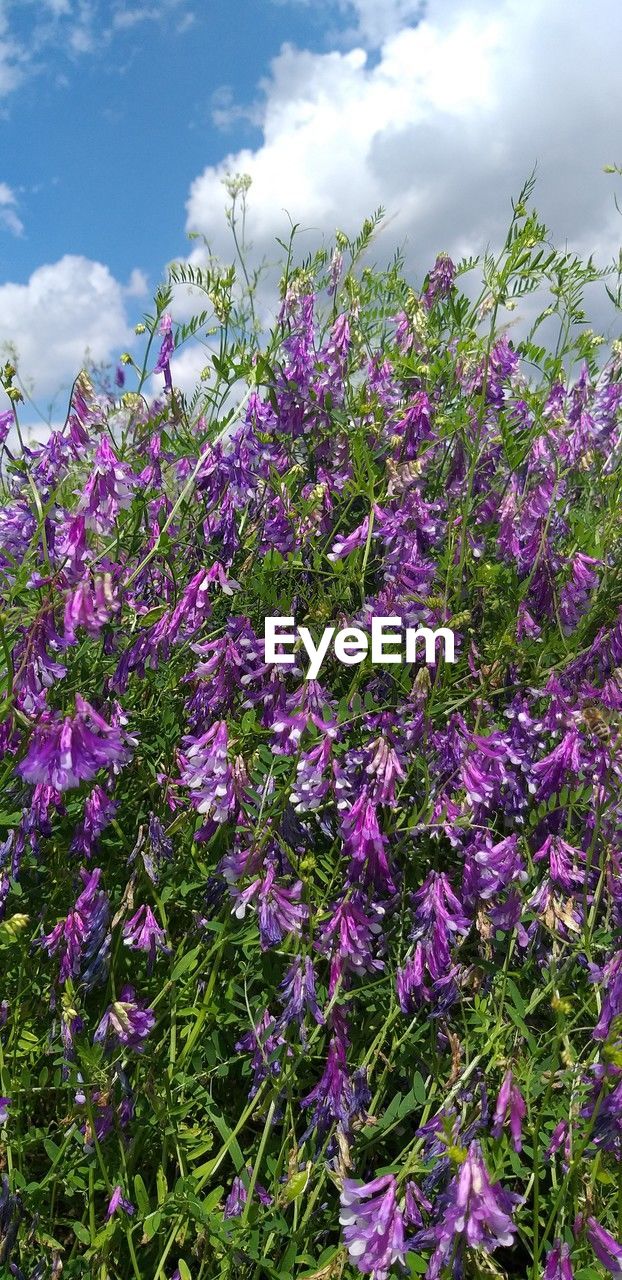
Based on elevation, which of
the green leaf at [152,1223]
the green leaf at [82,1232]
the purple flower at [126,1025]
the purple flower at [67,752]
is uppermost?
the purple flower at [67,752]

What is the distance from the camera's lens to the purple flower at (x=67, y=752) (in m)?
1.46

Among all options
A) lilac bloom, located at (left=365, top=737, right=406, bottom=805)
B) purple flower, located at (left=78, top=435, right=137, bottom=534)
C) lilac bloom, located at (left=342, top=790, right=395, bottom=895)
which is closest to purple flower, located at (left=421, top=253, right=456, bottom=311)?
purple flower, located at (left=78, top=435, right=137, bottom=534)

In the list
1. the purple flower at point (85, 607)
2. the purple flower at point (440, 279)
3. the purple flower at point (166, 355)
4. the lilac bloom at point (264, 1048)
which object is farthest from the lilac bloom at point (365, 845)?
the purple flower at point (440, 279)

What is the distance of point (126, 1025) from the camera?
167cm

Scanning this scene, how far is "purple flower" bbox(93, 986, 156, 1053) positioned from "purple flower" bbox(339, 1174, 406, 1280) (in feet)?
1.56

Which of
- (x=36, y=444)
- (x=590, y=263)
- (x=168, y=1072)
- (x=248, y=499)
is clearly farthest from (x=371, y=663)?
(x=590, y=263)

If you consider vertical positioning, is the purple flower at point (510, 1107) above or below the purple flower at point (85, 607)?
below

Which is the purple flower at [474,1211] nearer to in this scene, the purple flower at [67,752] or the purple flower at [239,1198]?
the purple flower at [239,1198]

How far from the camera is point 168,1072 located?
5.81ft

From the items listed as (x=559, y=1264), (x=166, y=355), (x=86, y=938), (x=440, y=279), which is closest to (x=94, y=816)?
(x=86, y=938)

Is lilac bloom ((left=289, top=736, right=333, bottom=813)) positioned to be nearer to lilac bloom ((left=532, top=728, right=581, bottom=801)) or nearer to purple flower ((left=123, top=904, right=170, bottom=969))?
purple flower ((left=123, top=904, right=170, bottom=969))

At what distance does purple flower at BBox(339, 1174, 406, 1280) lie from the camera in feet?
4.67

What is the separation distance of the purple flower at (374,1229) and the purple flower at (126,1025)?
476 mm

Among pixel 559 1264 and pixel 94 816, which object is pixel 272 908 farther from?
pixel 559 1264
